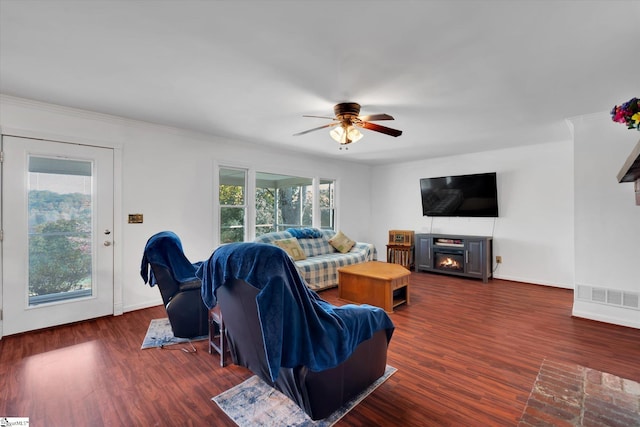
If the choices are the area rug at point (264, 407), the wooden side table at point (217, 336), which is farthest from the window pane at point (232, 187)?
the area rug at point (264, 407)

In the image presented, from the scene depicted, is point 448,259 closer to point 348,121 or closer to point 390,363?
point 390,363

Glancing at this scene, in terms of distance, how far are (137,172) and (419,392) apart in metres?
4.03

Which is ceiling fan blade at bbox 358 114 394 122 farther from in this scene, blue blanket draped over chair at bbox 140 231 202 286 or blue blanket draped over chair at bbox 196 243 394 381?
blue blanket draped over chair at bbox 140 231 202 286

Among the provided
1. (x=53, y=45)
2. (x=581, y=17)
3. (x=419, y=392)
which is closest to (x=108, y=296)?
(x=53, y=45)

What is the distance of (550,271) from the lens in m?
5.13

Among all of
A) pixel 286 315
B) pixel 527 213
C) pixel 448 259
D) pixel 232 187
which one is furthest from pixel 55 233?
pixel 527 213

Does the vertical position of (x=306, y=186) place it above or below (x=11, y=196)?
above

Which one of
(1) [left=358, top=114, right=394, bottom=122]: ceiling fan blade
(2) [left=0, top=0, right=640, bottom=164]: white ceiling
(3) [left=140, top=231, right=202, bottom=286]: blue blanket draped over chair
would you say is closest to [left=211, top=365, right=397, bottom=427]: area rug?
(3) [left=140, top=231, right=202, bottom=286]: blue blanket draped over chair

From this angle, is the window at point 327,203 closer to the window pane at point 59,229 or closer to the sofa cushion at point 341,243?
the sofa cushion at point 341,243

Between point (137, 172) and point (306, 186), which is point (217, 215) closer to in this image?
point (137, 172)

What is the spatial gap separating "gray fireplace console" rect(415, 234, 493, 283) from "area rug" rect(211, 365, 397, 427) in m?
4.12

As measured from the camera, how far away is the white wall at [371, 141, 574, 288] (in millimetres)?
4984

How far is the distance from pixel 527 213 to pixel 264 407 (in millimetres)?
5521

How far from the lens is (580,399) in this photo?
2.05 meters
